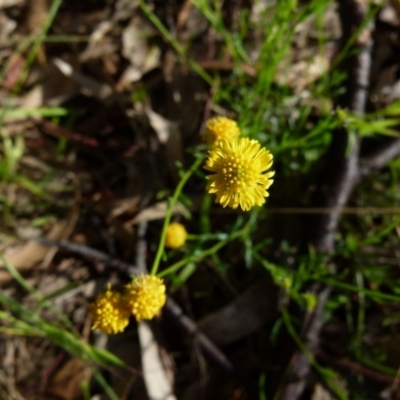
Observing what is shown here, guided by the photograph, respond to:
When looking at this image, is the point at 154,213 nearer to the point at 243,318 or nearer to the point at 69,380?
the point at 243,318

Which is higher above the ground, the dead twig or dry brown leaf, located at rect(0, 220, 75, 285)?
the dead twig

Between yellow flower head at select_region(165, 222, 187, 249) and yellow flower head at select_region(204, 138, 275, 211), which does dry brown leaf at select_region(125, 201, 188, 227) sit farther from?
yellow flower head at select_region(204, 138, 275, 211)

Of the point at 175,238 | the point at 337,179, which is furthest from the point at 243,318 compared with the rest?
the point at 337,179

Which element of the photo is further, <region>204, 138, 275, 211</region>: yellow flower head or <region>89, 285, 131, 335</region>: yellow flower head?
<region>89, 285, 131, 335</region>: yellow flower head

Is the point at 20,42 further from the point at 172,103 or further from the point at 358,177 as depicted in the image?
the point at 358,177

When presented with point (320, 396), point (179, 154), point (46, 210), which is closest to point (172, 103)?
point (179, 154)

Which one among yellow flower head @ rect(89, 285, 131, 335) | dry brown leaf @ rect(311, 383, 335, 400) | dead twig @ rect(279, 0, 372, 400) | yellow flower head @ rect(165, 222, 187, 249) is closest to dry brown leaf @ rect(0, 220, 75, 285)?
yellow flower head @ rect(165, 222, 187, 249)

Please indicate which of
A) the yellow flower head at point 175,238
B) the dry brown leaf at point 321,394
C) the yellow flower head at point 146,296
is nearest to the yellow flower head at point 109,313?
the yellow flower head at point 146,296

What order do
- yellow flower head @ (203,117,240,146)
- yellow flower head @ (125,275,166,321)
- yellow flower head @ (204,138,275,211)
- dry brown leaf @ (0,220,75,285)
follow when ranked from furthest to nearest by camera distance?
dry brown leaf @ (0,220,75,285), yellow flower head @ (203,117,240,146), yellow flower head @ (125,275,166,321), yellow flower head @ (204,138,275,211)

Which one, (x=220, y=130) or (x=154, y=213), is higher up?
(x=220, y=130)
